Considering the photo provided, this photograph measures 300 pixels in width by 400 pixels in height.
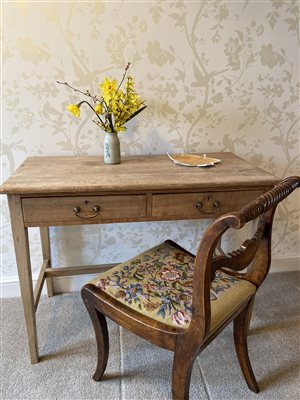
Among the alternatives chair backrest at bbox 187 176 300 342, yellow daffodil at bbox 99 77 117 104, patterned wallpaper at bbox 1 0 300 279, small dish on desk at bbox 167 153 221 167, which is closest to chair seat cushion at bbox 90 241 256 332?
chair backrest at bbox 187 176 300 342

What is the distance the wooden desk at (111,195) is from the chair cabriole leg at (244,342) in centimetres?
41

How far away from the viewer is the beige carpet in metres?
1.23

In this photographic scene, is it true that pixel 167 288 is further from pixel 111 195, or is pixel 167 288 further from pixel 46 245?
pixel 46 245

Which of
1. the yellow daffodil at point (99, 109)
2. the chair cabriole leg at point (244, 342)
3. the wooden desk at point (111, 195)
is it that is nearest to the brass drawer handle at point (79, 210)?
the wooden desk at point (111, 195)

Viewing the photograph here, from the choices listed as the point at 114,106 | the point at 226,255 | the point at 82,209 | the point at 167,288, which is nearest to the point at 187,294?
the point at 167,288

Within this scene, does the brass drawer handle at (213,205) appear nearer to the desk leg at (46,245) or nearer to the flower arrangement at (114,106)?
the flower arrangement at (114,106)

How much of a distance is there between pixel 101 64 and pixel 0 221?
99 cm

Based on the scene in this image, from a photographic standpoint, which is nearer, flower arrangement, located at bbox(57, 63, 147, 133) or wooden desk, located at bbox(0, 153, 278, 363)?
wooden desk, located at bbox(0, 153, 278, 363)

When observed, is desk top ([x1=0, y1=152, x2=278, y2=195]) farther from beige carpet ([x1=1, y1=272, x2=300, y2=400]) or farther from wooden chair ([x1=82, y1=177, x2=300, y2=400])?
beige carpet ([x1=1, y1=272, x2=300, y2=400])

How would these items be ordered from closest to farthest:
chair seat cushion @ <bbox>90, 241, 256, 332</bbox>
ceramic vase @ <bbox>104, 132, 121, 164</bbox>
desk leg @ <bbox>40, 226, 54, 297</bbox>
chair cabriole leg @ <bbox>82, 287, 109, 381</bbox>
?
1. chair seat cushion @ <bbox>90, 241, 256, 332</bbox>
2. chair cabriole leg @ <bbox>82, 287, 109, 381</bbox>
3. ceramic vase @ <bbox>104, 132, 121, 164</bbox>
4. desk leg @ <bbox>40, 226, 54, 297</bbox>

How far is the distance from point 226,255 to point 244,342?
0.56 metres

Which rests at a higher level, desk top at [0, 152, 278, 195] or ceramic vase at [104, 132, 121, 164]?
ceramic vase at [104, 132, 121, 164]

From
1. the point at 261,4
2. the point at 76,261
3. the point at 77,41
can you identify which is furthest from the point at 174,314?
the point at 261,4

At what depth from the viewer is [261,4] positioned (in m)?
1.50
